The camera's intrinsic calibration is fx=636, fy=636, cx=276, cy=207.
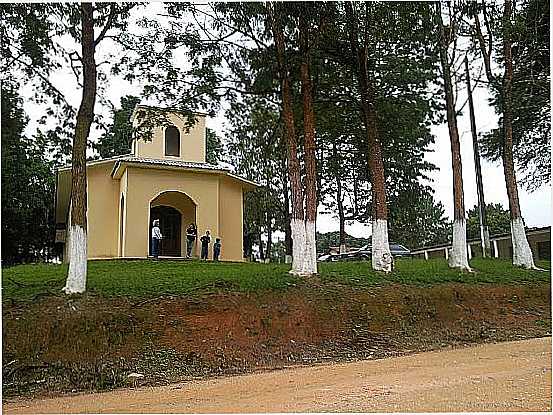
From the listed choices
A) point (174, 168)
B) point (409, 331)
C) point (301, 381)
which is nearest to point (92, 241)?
point (174, 168)

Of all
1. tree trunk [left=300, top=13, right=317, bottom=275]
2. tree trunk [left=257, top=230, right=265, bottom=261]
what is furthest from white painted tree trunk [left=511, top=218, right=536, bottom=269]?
tree trunk [left=257, top=230, right=265, bottom=261]

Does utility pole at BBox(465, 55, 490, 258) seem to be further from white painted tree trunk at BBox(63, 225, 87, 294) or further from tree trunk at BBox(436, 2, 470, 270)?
white painted tree trunk at BBox(63, 225, 87, 294)

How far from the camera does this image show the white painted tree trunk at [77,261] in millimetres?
7898

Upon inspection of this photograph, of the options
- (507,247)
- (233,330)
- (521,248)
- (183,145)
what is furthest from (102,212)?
(507,247)

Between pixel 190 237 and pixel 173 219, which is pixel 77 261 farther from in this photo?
pixel 173 219

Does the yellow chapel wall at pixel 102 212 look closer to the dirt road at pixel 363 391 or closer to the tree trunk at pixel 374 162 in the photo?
the tree trunk at pixel 374 162

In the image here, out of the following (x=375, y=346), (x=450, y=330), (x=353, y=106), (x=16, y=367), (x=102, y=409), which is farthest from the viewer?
(x=353, y=106)

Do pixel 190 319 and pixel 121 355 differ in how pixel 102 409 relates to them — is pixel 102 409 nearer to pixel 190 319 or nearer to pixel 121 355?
pixel 121 355

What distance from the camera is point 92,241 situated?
14555 millimetres

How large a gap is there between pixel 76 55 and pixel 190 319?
3809 millimetres

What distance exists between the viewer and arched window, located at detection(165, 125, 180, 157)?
15.4m

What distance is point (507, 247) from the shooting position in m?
17.8

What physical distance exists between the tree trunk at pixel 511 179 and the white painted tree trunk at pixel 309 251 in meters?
3.89

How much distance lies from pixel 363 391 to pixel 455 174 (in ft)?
19.8
